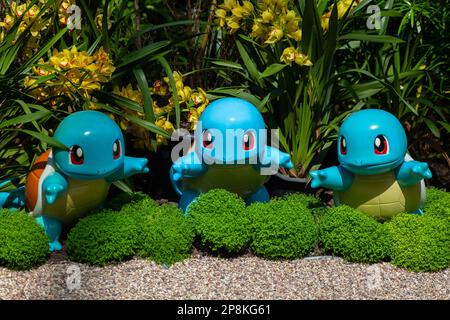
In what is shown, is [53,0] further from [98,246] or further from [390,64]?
[390,64]

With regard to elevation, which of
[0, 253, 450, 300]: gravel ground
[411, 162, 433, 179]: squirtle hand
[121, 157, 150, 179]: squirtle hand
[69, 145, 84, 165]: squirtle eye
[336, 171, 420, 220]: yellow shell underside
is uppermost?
[69, 145, 84, 165]: squirtle eye

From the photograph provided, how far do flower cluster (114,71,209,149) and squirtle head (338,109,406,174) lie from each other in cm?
94

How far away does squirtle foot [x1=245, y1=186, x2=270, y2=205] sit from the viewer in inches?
165

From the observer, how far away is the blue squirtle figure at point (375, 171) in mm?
3787

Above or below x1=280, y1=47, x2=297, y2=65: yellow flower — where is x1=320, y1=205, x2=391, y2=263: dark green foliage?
below

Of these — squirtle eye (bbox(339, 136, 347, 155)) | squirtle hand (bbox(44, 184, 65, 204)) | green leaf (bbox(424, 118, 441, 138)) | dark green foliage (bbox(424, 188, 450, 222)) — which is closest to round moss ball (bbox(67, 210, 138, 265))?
squirtle hand (bbox(44, 184, 65, 204))

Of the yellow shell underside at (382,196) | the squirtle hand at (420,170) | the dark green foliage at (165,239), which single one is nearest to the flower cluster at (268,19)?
the yellow shell underside at (382,196)

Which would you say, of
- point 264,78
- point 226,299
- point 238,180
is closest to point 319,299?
point 226,299

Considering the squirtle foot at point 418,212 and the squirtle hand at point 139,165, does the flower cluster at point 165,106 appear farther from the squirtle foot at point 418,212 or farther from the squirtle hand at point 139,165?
the squirtle foot at point 418,212

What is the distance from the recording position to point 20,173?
4199mm

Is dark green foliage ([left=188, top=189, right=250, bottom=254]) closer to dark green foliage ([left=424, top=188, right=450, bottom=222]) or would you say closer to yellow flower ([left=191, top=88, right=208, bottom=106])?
yellow flower ([left=191, top=88, right=208, bottom=106])

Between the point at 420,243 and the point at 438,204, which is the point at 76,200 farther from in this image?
the point at 438,204

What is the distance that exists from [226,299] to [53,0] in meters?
1.97

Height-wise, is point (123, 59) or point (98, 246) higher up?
point (123, 59)
